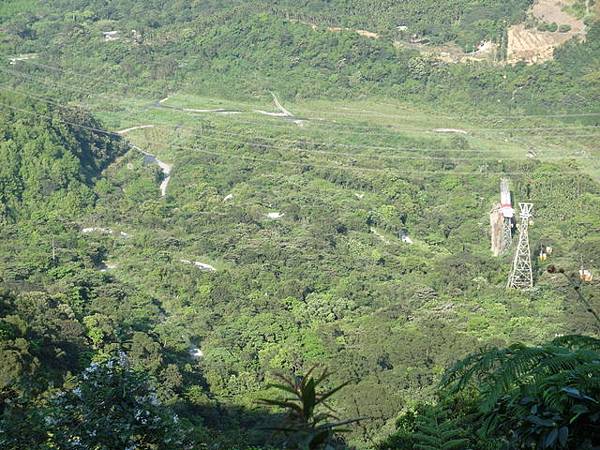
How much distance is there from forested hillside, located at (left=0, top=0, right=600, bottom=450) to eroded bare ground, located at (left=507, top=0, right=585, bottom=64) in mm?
705

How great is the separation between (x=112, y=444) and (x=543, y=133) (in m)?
24.1

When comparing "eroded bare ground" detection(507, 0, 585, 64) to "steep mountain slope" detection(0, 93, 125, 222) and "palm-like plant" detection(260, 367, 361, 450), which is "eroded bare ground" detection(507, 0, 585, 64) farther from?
"palm-like plant" detection(260, 367, 361, 450)

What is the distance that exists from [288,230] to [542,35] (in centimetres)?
1471

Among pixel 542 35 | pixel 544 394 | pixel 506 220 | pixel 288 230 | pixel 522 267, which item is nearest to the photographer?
pixel 544 394

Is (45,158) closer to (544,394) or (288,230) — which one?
(288,230)

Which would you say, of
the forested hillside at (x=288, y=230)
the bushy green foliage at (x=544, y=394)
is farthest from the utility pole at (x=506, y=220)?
the bushy green foliage at (x=544, y=394)

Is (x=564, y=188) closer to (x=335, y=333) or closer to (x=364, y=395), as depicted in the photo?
(x=335, y=333)

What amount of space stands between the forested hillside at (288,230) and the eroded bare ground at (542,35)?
2.31 feet

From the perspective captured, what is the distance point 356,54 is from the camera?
32562mm

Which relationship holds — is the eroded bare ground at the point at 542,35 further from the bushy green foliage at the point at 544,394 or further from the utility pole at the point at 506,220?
the bushy green foliage at the point at 544,394

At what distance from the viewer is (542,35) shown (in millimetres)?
30922

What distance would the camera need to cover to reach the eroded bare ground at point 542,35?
30156 mm

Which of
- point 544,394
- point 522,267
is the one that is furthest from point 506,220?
point 544,394

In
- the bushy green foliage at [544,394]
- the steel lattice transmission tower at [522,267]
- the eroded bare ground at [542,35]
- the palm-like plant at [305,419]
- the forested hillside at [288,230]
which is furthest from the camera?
the eroded bare ground at [542,35]
